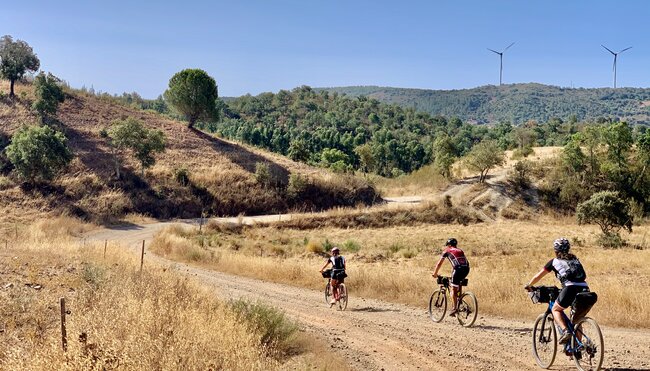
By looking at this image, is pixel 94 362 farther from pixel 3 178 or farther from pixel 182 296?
pixel 3 178

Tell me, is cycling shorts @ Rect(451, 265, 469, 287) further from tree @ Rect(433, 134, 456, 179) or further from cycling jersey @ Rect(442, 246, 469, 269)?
tree @ Rect(433, 134, 456, 179)

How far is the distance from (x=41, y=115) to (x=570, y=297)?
202 ft

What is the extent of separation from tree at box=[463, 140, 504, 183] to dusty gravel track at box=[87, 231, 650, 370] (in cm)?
4916

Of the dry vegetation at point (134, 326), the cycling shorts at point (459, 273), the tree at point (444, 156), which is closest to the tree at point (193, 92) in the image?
the tree at point (444, 156)

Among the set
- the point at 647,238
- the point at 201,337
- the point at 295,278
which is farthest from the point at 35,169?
the point at 647,238

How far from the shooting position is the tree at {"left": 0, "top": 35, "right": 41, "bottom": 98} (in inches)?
2256

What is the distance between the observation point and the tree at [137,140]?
49.1m

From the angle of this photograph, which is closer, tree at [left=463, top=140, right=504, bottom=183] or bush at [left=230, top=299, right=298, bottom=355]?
bush at [left=230, top=299, right=298, bottom=355]

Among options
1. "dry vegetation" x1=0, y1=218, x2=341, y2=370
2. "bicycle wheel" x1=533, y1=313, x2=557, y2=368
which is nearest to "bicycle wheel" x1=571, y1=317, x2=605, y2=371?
"bicycle wheel" x1=533, y1=313, x2=557, y2=368

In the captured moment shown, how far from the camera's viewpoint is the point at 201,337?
26.1 ft

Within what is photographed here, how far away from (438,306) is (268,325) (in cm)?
531

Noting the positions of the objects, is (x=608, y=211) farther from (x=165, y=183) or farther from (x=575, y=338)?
(x=165, y=183)

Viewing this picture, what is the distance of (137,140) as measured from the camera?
4959 cm

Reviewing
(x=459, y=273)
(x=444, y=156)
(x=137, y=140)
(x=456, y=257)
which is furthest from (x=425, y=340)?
(x=444, y=156)
